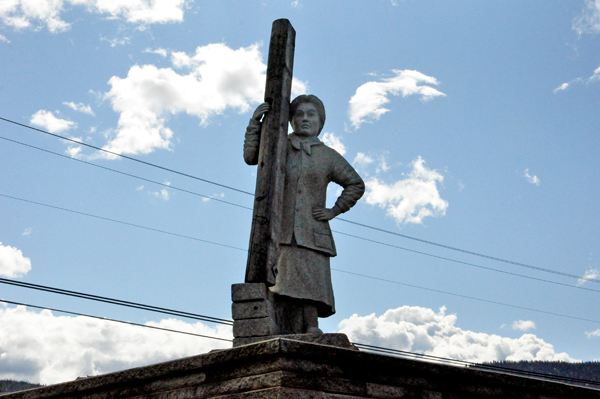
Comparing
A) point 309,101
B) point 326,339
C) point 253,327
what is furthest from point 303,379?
point 309,101

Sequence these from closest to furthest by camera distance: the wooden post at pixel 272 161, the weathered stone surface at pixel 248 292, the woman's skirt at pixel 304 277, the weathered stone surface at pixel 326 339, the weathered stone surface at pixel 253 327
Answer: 1. the weathered stone surface at pixel 326 339
2. the weathered stone surface at pixel 253 327
3. the weathered stone surface at pixel 248 292
4. the wooden post at pixel 272 161
5. the woman's skirt at pixel 304 277

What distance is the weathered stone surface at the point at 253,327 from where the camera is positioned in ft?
19.2

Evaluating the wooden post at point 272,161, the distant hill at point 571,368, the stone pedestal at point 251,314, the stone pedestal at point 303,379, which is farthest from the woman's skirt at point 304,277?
the distant hill at point 571,368

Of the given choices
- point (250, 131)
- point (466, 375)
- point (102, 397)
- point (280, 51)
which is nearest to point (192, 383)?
point (102, 397)

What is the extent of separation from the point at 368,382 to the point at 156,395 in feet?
5.92

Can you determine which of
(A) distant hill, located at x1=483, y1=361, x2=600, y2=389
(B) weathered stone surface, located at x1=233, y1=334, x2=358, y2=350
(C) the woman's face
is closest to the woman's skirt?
(B) weathered stone surface, located at x1=233, y1=334, x2=358, y2=350

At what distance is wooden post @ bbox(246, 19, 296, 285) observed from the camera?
20.8 ft

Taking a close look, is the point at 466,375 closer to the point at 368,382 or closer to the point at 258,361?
the point at 368,382

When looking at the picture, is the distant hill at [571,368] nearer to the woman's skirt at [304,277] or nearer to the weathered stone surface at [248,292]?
the woman's skirt at [304,277]

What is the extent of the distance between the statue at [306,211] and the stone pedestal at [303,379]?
1528 mm

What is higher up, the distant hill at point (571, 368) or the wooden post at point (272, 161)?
the distant hill at point (571, 368)

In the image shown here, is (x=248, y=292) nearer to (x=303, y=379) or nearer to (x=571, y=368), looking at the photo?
(x=303, y=379)

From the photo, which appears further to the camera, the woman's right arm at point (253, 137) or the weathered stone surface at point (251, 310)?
the woman's right arm at point (253, 137)

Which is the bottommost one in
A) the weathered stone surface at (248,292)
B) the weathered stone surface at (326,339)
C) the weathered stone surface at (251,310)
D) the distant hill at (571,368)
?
the weathered stone surface at (326,339)
